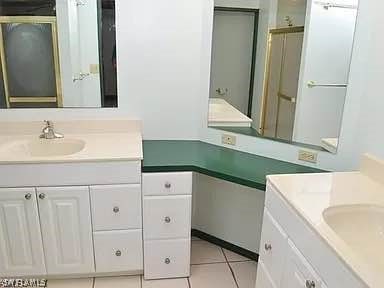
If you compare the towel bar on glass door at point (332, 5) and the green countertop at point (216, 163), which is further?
the green countertop at point (216, 163)

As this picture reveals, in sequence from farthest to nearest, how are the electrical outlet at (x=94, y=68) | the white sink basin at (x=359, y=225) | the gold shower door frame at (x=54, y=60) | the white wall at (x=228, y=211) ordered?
the white wall at (x=228, y=211) → the electrical outlet at (x=94, y=68) → the gold shower door frame at (x=54, y=60) → the white sink basin at (x=359, y=225)

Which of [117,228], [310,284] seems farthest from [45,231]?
[310,284]

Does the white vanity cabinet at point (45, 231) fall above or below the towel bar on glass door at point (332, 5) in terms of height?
below

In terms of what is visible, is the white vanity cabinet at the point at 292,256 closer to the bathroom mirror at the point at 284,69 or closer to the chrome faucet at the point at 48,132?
the bathroom mirror at the point at 284,69

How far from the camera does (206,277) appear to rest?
219cm

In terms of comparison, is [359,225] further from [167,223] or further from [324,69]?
[167,223]

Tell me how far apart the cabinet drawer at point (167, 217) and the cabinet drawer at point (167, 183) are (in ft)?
0.12

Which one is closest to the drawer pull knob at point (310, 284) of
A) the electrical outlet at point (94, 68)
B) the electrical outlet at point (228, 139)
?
the electrical outlet at point (228, 139)

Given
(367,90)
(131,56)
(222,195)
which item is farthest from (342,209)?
(131,56)

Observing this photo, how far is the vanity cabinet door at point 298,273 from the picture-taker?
3.85 ft

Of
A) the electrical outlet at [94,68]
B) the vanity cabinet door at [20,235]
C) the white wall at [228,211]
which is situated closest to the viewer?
the vanity cabinet door at [20,235]

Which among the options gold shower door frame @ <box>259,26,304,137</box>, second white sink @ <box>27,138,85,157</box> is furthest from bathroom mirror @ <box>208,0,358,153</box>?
second white sink @ <box>27,138,85,157</box>

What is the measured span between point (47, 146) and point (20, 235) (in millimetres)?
566

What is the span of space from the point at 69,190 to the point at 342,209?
4.51 feet
